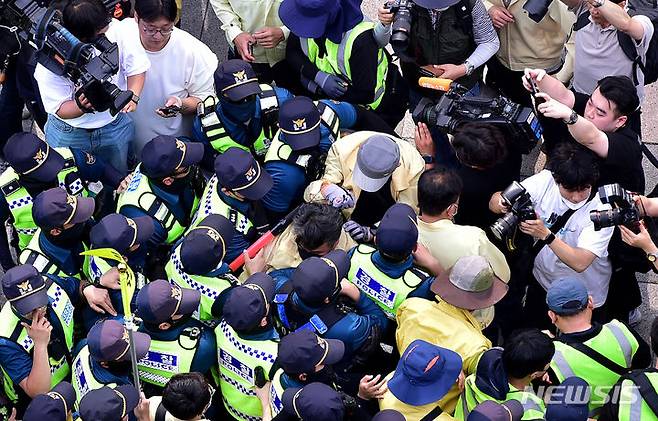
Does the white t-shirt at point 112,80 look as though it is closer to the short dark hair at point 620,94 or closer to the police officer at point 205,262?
the police officer at point 205,262

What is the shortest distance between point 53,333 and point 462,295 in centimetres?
202

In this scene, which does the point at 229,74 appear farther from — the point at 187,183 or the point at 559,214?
the point at 559,214

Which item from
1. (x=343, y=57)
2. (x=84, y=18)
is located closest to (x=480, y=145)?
(x=343, y=57)

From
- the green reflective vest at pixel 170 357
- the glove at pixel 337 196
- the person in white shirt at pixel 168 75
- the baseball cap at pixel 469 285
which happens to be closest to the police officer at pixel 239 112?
the person in white shirt at pixel 168 75

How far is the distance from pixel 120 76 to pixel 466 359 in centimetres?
264

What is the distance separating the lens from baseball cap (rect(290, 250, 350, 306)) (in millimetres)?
4473

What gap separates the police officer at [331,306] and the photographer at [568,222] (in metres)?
0.97

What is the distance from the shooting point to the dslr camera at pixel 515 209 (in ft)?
16.4

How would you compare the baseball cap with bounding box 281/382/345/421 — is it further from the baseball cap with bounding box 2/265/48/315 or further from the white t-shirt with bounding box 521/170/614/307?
the white t-shirt with bounding box 521/170/614/307

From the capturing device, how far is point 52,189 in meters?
4.90

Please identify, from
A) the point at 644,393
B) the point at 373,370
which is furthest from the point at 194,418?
the point at 644,393

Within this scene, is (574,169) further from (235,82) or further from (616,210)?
(235,82)

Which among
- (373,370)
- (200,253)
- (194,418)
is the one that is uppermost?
(200,253)

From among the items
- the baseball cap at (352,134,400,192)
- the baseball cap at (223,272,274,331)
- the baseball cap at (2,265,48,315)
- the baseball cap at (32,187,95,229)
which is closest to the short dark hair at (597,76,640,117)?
the baseball cap at (352,134,400,192)
